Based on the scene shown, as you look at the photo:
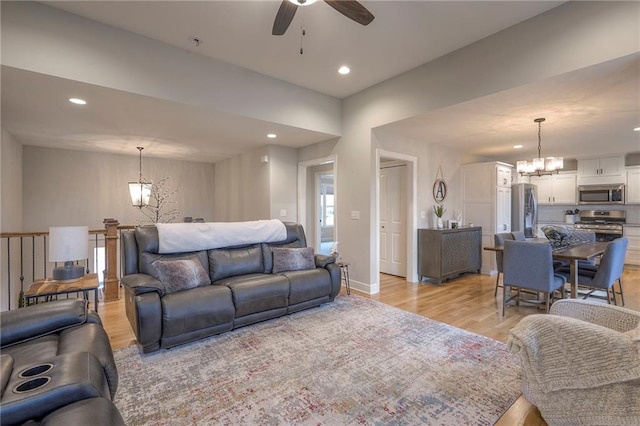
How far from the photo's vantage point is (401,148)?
4727 millimetres

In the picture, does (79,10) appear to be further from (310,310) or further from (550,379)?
(550,379)

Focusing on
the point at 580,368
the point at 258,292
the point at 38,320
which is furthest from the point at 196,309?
the point at 580,368

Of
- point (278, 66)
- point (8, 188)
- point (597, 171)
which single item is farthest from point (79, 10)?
point (597, 171)

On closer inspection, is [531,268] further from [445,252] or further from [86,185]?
[86,185]

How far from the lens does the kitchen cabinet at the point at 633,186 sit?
19.2 feet

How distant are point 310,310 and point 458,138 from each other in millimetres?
3677

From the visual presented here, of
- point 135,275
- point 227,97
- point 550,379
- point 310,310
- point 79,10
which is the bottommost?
point 310,310

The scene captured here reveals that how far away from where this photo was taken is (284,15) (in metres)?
2.14

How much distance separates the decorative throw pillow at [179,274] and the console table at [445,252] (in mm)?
3432

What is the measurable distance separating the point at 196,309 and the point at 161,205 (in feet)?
17.3

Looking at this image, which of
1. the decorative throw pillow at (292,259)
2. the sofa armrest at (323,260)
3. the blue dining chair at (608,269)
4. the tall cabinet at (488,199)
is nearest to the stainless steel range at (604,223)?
the tall cabinet at (488,199)

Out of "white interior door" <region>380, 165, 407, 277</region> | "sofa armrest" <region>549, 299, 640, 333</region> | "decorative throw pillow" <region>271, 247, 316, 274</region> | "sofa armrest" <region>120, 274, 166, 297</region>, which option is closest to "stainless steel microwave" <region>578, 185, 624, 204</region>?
"white interior door" <region>380, 165, 407, 277</region>

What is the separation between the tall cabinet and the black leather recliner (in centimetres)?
578

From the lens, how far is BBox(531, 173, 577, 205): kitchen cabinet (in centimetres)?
667
